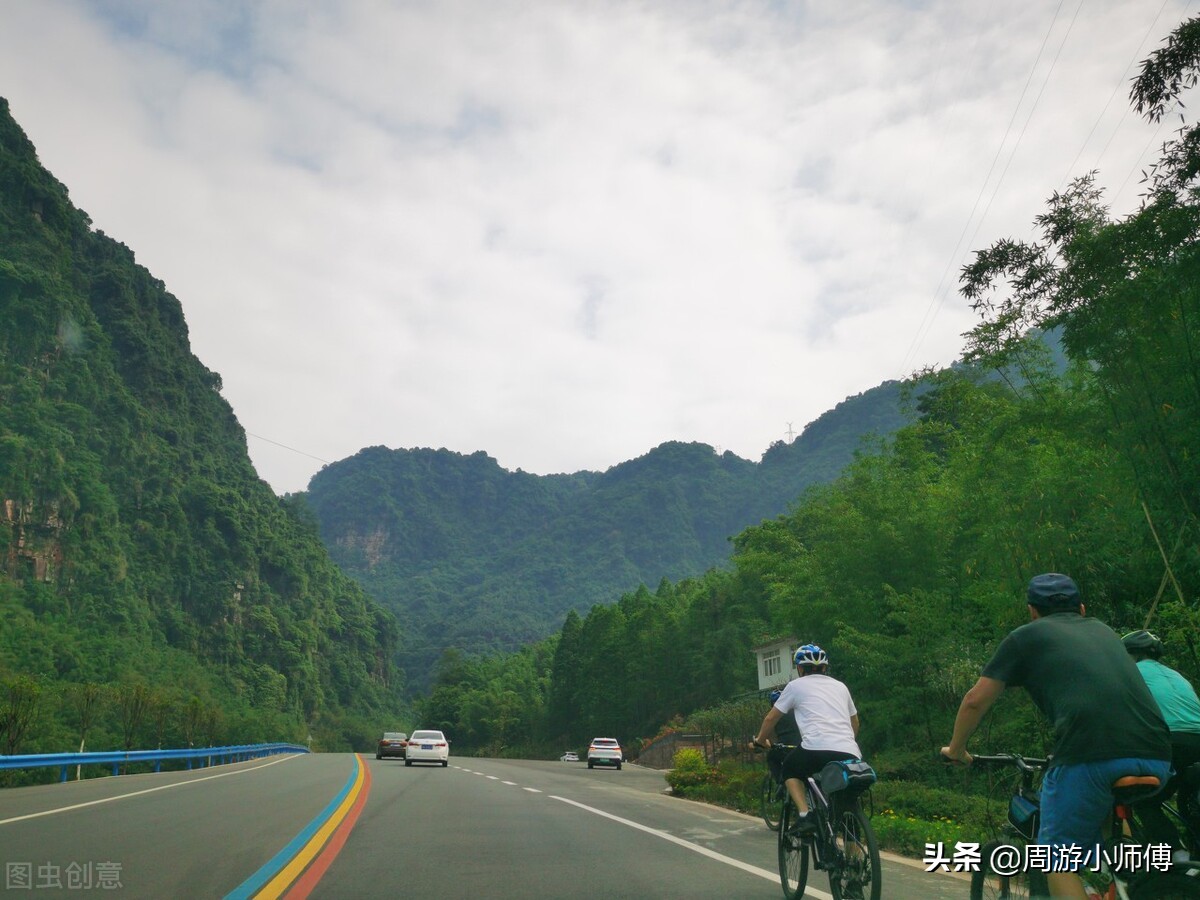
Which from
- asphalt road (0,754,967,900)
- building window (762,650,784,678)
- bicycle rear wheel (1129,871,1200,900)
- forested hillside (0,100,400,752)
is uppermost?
forested hillside (0,100,400,752)

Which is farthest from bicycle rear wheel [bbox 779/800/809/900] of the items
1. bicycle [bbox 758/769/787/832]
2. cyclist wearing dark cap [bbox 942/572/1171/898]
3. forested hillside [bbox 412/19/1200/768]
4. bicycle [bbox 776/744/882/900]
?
forested hillside [bbox 412/19/1200/768]

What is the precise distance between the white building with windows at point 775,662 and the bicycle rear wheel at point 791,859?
142 feet

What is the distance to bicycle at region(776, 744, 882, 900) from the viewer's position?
6.23 m

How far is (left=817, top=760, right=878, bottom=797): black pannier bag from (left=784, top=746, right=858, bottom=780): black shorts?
26 cm

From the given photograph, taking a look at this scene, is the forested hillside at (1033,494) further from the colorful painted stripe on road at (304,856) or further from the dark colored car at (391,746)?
the dark colored car at (391,746)

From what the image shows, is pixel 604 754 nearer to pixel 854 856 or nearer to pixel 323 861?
pixel 323 861

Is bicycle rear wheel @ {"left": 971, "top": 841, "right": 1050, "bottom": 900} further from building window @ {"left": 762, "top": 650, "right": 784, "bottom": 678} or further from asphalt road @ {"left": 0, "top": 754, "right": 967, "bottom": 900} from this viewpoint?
building window @ {"left": 762, "top": 650, "right": 784, "bottom": 678}

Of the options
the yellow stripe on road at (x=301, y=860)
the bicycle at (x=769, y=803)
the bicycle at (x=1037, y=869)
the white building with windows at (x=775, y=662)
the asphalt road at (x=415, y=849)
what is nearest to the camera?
the bicycle at (x=1037, y=869)

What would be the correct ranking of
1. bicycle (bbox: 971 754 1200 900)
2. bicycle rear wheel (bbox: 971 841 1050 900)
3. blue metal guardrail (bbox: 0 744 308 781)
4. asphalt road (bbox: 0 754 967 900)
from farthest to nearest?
blue metal guardrail (bbox: 0 744 308 781), asphalt road (bbox: 0 754 967 900), bicycle rear wheel (bbox: 971 841 1050 900), bicycle (bbox: 971 754 1200 900)

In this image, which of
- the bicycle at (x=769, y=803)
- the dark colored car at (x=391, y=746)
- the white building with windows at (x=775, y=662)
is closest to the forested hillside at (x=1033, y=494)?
the bicycle at (x=769, y=803)

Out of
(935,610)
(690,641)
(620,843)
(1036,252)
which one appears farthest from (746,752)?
(690,641)

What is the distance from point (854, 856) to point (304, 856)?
16.9 feet

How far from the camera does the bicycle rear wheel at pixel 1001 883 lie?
4453 mm

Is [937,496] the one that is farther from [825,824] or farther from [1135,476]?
[825,824]
